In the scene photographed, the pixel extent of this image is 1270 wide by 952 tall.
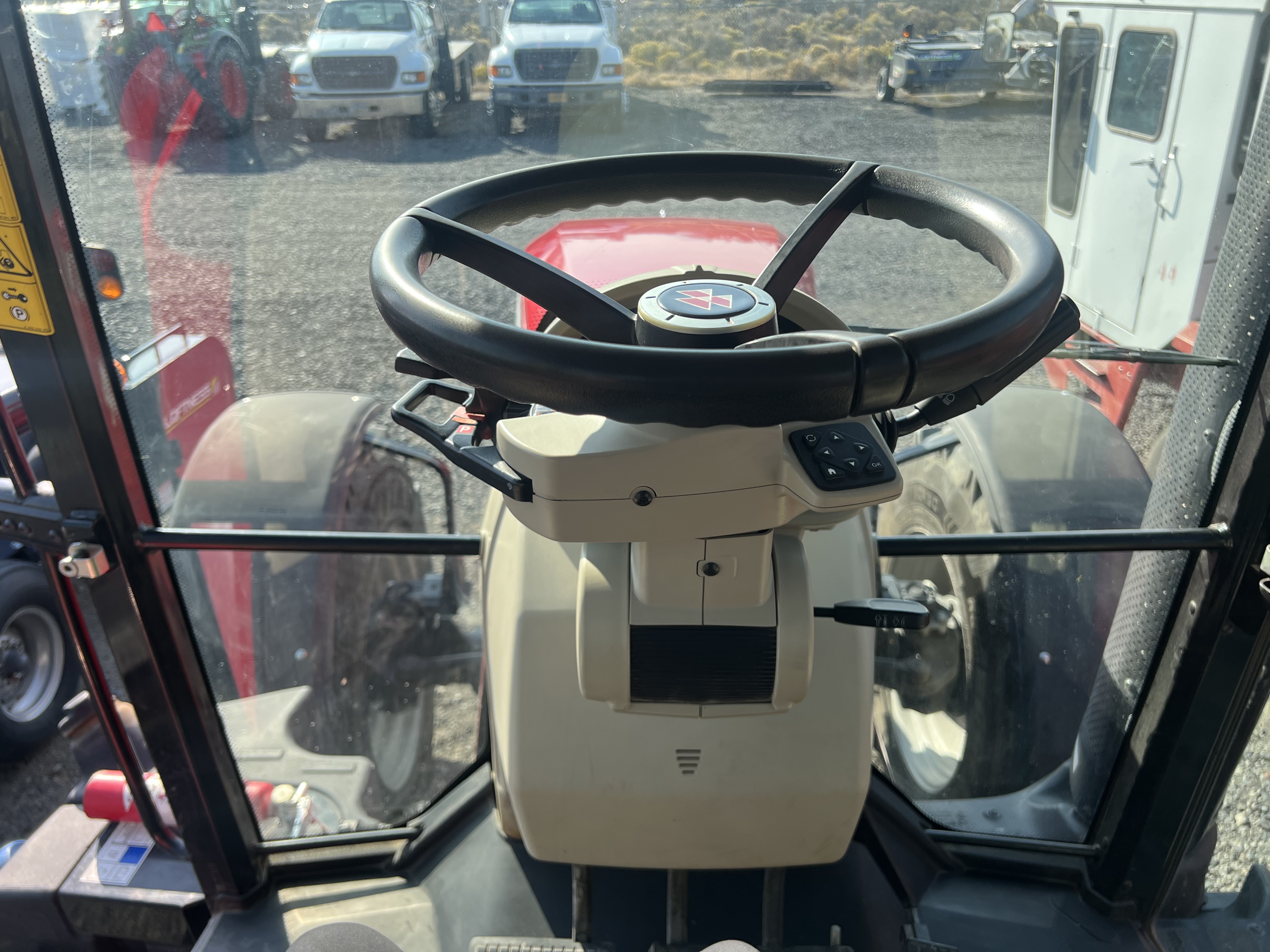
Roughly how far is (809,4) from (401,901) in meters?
1.31

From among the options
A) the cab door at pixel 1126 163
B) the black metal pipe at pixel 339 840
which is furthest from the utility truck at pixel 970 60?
the black metal pipe at pixel 339 840

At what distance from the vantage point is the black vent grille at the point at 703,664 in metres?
0.98

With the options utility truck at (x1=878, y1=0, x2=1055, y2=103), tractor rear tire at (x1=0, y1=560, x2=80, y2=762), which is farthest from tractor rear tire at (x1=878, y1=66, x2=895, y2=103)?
tractor rear tire at (x1=0, y1=560, x2=80, y2=762)

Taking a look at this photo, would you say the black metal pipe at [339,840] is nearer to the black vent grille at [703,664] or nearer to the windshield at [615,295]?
the windshield at [615,295]

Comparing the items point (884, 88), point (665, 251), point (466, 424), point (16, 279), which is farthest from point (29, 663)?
point (884, 88)

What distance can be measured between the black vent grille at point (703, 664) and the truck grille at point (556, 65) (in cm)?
54

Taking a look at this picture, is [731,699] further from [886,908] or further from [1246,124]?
[1246,124]

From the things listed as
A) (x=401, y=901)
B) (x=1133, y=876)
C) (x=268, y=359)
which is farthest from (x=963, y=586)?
(x=268, y=359)

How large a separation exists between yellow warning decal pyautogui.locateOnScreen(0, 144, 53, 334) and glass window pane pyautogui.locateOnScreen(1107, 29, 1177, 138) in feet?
7.06

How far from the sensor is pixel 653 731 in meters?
1.16

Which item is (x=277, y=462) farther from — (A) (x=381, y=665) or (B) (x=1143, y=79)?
(B) (x=1143, y=79)

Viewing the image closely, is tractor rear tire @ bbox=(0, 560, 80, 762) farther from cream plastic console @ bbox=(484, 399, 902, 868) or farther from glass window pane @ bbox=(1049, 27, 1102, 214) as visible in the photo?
glass window pane @ bbox=(1049, 27, 1102, 214)

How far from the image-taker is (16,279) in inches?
40.3

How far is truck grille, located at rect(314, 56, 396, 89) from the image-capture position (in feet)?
3.01
